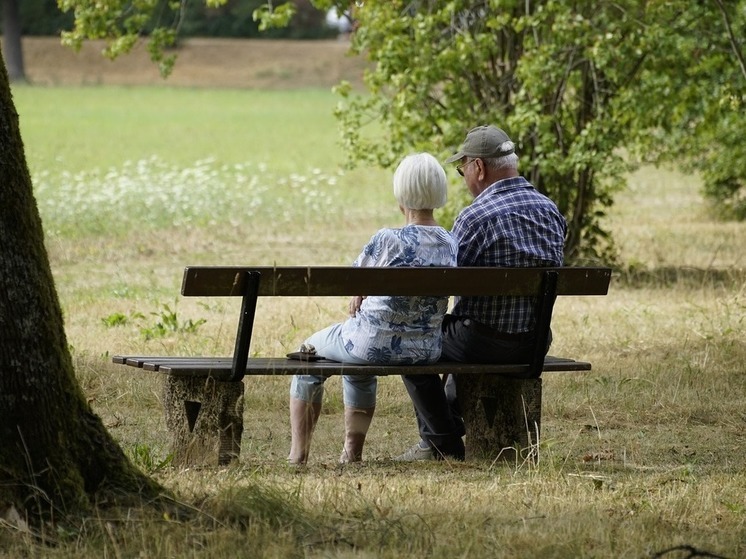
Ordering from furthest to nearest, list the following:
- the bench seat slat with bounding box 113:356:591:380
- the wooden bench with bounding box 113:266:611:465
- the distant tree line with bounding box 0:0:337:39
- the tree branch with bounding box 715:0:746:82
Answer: the distant tree line with bounding box 0:0:337:39, the tree branch with bounding box 715:0:746:82, the bench seat slat with bounding box 113:356:591:380, the wooden bench with bounding box 113:266:611:465

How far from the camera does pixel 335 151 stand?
120 feet

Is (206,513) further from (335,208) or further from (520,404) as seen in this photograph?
(335,208)

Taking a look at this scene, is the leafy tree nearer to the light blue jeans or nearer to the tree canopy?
the tree canopy

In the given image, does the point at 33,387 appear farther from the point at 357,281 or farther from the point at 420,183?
the point at 420,183

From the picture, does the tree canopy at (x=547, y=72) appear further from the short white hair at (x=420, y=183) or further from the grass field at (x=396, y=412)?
the short white hair at (x=420, y=183)

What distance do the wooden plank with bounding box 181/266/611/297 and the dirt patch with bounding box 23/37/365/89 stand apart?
5593cm

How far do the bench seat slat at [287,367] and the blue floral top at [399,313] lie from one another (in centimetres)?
8

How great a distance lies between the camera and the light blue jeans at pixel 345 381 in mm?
5996

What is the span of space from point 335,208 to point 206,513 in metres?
19.0

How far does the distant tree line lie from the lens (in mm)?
74938

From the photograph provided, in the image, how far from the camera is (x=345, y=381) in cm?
624

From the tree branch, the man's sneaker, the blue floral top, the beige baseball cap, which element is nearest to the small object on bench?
the blue floral top

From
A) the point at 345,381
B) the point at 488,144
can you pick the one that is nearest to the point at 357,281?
the point at 345,381

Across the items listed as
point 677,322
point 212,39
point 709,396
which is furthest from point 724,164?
point 212,39
